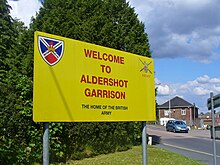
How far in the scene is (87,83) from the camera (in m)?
6.14

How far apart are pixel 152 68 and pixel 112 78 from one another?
148cm

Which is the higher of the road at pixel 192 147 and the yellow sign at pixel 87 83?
the yellow sign at pixel 87 83

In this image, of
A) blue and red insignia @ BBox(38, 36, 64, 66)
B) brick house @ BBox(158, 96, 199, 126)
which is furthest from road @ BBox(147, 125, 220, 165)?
brick house @ BBox(158, 96, 199, 126)

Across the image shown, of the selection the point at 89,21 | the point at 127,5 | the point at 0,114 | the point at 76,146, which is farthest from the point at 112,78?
the point at 127,5

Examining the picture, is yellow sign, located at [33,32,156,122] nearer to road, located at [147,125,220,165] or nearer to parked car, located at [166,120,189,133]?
road, located at [147,125,220,165]

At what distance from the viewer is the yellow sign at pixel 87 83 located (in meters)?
5.40

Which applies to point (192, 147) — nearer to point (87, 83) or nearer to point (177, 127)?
point (87, 83)

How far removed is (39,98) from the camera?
533cm

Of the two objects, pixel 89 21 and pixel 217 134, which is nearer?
pixel 217 134

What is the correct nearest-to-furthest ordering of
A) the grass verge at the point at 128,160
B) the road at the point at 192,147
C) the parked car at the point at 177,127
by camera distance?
the grass verge at the point at 128,160 < the road at the point at 192,147 < the parked car at the point at 177,127

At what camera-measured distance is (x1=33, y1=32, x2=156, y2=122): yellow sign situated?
5398 mm

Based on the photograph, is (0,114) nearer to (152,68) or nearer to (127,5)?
(152,68)

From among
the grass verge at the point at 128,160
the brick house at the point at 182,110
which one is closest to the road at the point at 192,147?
the grass verge at the point at 128,160

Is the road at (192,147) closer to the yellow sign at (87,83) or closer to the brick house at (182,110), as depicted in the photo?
the yellow sign at (87,83)
